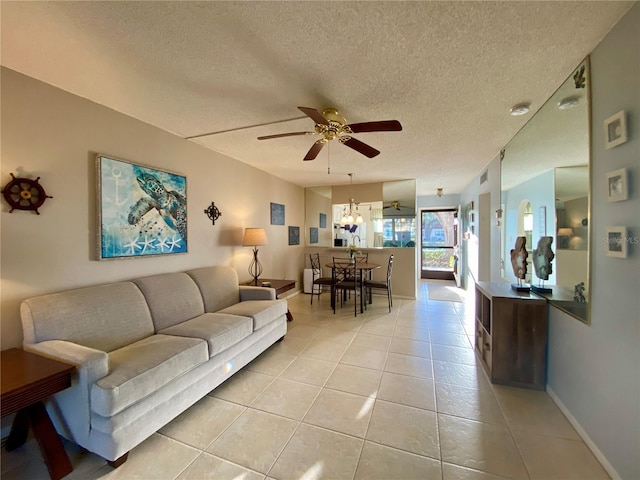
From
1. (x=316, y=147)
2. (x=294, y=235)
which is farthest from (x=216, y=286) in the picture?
(x=294, y=235)

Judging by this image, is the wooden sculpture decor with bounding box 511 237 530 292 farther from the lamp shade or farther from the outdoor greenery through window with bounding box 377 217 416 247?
the lamp shade

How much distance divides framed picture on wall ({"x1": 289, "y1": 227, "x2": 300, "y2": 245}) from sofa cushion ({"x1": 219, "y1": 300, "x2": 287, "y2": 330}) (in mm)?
2643

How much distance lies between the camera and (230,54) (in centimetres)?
168

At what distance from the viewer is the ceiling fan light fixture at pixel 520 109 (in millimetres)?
2322

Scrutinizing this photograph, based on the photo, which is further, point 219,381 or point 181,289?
point 181,289

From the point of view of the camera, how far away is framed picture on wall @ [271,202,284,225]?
508 centimetres

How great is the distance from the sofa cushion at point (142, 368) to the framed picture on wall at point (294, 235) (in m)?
3.75

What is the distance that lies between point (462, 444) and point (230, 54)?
295 cm

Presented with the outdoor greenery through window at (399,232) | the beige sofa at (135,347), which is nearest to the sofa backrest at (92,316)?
the beige sofa at (135,347)

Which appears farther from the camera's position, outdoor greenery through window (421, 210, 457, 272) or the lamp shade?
outdoor greenery through window (421, 210, 457, 272)

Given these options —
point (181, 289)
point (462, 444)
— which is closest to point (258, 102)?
point (181, 289)

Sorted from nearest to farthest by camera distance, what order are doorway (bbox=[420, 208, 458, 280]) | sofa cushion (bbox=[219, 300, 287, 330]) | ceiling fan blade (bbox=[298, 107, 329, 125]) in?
ceiling fan blade (bbox=[298, 107, 329, 125]), sofa cushion (bbox=[219, 300, 287, 330]), doorway (bbox=[420, 208, 458, 280])

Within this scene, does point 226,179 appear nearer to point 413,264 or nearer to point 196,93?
point 196,93

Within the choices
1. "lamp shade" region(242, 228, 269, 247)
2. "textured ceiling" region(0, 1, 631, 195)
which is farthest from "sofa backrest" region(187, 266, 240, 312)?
"textured ceiling" region(0, 1, 631, 195)
